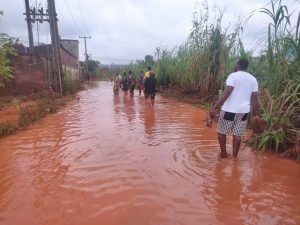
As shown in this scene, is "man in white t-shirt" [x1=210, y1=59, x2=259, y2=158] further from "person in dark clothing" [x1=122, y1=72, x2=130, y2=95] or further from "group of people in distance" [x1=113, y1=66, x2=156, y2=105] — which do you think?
"person in dark clothing" [x1=122, y1=72, x2=130, y2=95]

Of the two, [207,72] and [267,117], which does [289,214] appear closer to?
[267,117]

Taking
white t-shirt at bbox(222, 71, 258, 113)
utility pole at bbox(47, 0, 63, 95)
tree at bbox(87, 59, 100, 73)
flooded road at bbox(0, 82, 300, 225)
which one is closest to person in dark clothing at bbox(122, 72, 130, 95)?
utility pole at bbox(47, 0, 63, 95)

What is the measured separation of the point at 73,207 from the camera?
138 inches

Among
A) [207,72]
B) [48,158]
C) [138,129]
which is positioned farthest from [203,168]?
[207,72]

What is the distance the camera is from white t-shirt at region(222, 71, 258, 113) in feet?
16.7

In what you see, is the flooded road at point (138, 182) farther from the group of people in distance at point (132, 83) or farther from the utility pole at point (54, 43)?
the utility pole at point (54, 43)

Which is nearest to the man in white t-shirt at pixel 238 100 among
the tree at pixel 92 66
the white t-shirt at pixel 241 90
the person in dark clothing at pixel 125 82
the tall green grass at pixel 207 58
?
the white t-shirt at pixel 241 90

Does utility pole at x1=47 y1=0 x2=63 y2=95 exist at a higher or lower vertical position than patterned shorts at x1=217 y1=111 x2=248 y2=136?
higher

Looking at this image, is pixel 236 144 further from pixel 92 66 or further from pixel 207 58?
pixel 92 66

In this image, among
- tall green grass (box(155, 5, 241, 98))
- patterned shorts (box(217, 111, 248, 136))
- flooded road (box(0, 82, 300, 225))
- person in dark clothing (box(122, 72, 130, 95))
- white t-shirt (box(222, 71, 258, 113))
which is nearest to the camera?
flooded road (box(0, 82, 300, 225))

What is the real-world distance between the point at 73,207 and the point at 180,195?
3.89ft

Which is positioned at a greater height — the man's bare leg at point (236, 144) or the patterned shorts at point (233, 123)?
the patterned shorts at point (233, 123)

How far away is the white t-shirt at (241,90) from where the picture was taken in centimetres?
508

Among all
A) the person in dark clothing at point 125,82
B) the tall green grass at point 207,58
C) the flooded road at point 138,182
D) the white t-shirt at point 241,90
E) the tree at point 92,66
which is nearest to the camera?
the flooded road at point 138,182
